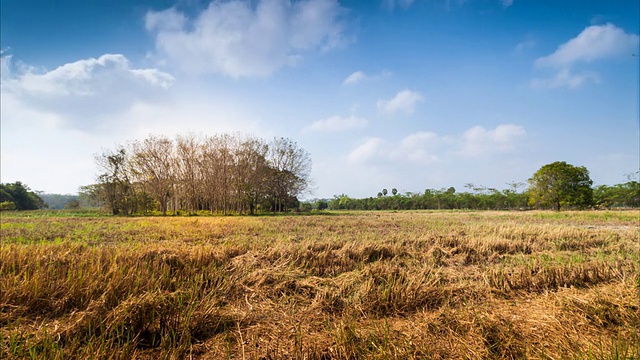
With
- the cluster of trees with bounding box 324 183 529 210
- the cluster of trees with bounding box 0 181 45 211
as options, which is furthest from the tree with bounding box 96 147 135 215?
the cluster of trees with bounding box 324 183 529 210

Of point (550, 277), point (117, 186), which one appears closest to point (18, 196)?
point (117, 186)

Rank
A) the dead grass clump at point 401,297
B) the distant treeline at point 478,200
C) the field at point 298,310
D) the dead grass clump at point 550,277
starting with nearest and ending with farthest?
the field at point 298,310 < the dead grass clump at point 401,297 < the dead grass clump at point 550,277 < the distant treeline at point 478,200

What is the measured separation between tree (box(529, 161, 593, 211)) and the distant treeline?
3.33 metres

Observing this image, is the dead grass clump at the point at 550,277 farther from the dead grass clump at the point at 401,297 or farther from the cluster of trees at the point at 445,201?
the cluster of trees at the point at 445,201

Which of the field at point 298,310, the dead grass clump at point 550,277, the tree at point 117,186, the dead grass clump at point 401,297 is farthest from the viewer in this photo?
the tree at point 117,186

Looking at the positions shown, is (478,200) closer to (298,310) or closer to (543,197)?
(543,197)

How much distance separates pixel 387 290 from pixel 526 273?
2.61m

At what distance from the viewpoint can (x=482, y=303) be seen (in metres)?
3.25

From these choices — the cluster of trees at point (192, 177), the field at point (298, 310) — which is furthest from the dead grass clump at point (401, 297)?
the cluster of trees at point (192, 177)

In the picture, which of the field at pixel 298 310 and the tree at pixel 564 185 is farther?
the tree at pixel 564 185

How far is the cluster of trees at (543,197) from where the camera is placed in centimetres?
3756

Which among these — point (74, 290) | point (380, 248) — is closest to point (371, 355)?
point (74, 290)

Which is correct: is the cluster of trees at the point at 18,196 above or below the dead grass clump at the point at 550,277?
above

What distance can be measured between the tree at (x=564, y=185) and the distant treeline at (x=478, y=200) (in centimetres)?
333
